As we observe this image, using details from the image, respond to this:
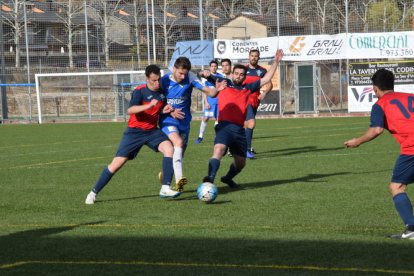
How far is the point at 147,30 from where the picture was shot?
4491 cm

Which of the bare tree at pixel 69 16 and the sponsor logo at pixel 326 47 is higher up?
the bare tree at pixel 69 16

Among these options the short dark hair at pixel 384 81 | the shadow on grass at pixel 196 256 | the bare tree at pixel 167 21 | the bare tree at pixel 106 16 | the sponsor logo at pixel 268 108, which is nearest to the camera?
the shadow on grass at pixel 196 256

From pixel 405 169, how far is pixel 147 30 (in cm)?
3725

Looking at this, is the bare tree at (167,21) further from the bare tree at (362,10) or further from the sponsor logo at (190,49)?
the bare tree at (362,10)

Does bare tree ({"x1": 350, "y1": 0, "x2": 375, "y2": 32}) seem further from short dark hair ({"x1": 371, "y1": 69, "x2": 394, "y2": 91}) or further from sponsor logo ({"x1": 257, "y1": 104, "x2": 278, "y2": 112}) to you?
short dark hair ({"x1": 371, "y1": 69, "x2": 394, "y2": 91})

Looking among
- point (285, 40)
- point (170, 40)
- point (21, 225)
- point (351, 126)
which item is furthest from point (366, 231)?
point (170, 40)

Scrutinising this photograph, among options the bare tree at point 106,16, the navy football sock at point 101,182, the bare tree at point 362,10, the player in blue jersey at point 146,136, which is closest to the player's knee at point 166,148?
the player in blue jersey at point 146,136

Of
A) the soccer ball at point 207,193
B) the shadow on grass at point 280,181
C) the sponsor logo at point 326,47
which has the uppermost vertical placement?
the sponsor logo at point 326,47

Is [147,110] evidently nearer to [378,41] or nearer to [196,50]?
[378,41]

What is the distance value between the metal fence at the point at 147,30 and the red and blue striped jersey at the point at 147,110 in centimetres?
2673

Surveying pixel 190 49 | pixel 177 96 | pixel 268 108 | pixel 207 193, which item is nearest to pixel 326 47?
pixel 268 108

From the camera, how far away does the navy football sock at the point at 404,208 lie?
8.36 meters

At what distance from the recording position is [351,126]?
29.4 meters

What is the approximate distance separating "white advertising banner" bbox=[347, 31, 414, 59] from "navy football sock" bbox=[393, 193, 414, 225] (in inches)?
1131
